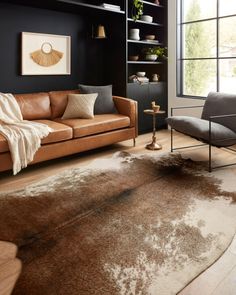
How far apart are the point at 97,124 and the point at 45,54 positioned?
53.9 inches

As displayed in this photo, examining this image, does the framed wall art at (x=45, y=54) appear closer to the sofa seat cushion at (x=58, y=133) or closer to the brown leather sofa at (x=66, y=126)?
the brown leather sofa at (x=66, y=126)

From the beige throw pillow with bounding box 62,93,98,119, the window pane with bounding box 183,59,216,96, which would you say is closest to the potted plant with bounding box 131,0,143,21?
the window pane with bounding box 183,59,216,96

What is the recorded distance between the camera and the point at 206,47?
4.89 meters

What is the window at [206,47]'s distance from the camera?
15.0ft

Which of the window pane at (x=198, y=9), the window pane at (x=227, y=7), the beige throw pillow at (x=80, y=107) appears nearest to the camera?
the beige throw pillow at (x=80, y=107)

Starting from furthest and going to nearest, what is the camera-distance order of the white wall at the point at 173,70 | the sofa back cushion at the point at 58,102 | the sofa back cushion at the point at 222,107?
the white wall at the point at 173,70
the sofa back cushion at the point at 58,102
the sofa back cushion at the point at 222,107

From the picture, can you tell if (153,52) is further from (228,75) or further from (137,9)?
(228,75)

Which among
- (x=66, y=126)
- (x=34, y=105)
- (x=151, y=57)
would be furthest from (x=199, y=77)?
(x=34, y=105)

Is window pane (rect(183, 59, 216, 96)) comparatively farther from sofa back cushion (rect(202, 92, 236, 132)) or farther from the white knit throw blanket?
the white knit throw blanket

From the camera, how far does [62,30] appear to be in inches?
176

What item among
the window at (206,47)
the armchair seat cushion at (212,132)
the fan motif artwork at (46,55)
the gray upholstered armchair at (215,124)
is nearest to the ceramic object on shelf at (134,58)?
the window at (206,47)

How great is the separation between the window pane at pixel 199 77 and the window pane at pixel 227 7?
72cm

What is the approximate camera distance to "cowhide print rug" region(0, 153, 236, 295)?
1619 mm

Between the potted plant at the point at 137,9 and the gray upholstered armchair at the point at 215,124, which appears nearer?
the gray upholstered armchair at the point at 215,124
